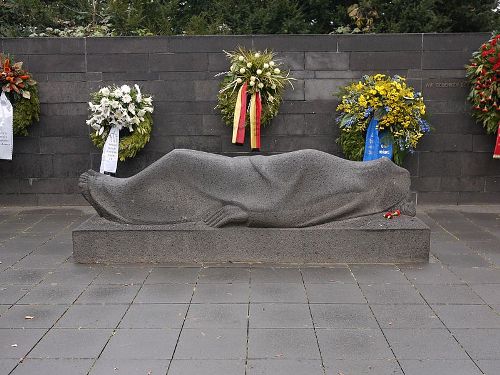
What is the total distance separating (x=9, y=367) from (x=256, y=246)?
2218 mm

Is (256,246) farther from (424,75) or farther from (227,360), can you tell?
(424,75)

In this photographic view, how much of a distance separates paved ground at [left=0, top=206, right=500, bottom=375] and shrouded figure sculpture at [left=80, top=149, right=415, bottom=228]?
0.43 m

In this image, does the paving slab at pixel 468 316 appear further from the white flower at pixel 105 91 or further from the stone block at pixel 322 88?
the white flower at pixel 105 91

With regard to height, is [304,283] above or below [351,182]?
below

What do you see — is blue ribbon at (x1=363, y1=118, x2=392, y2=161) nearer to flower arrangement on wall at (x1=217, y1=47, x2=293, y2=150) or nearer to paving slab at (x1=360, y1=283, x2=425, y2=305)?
flower arrangement on wall at (x1=217, y1=47, x2=293, y2=150)

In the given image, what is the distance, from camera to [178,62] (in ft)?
23.9

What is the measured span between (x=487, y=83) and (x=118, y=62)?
4.51 m

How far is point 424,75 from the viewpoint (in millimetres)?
7230

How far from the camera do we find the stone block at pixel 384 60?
721cm

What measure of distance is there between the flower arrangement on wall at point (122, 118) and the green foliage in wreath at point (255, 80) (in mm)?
957

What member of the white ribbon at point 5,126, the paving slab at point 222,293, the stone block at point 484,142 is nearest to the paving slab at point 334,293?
the paving slab at point 222,293

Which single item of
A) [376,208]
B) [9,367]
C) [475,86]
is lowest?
[9,367]

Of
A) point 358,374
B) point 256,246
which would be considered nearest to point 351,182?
point 256,246

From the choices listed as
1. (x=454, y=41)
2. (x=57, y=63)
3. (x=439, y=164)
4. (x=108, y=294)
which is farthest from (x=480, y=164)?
(x=57, y=63)
